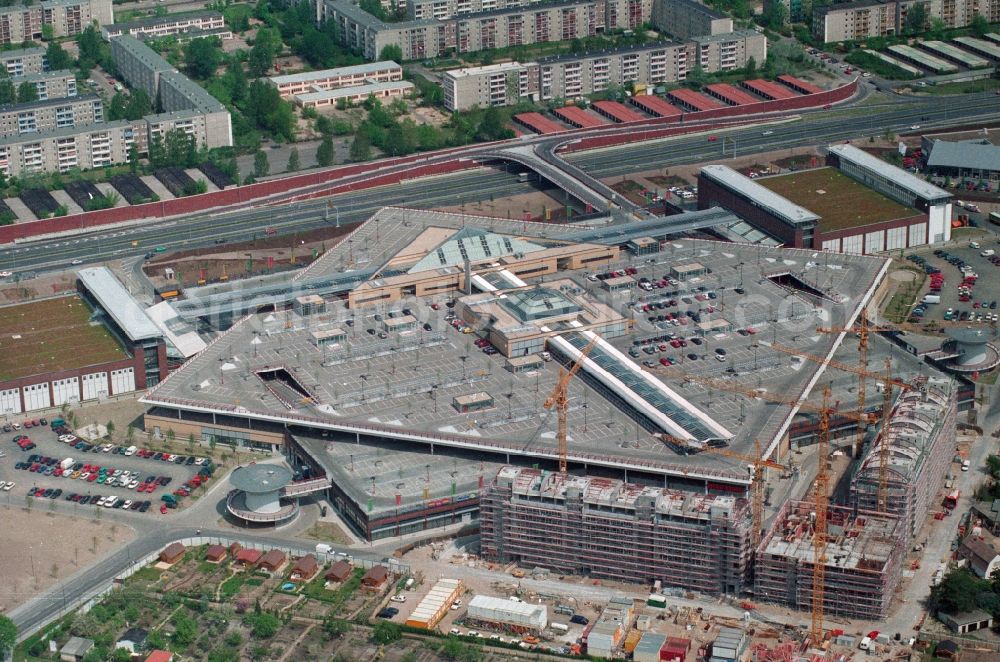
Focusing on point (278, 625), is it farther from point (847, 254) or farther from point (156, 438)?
point (847, 254)

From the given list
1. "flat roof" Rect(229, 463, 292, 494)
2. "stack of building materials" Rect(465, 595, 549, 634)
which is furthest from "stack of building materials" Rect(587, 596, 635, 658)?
"flat roof" Rect(229, 463, 292, 494)

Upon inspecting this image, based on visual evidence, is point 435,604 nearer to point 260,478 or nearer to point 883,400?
point 260,478

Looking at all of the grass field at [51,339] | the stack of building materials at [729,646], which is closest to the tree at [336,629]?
the stack of building materials at [729,646]

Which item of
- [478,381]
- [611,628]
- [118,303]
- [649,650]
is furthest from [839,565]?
[118,303]

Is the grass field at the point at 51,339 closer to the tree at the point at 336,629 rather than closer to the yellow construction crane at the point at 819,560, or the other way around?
the tree at the point at 336,629

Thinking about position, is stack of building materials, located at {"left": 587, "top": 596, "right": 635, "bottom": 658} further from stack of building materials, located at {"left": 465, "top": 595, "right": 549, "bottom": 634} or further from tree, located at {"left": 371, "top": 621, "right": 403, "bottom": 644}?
tree, located at {"left": 371, "top": 621, "right": 403, "bottom": 644}
